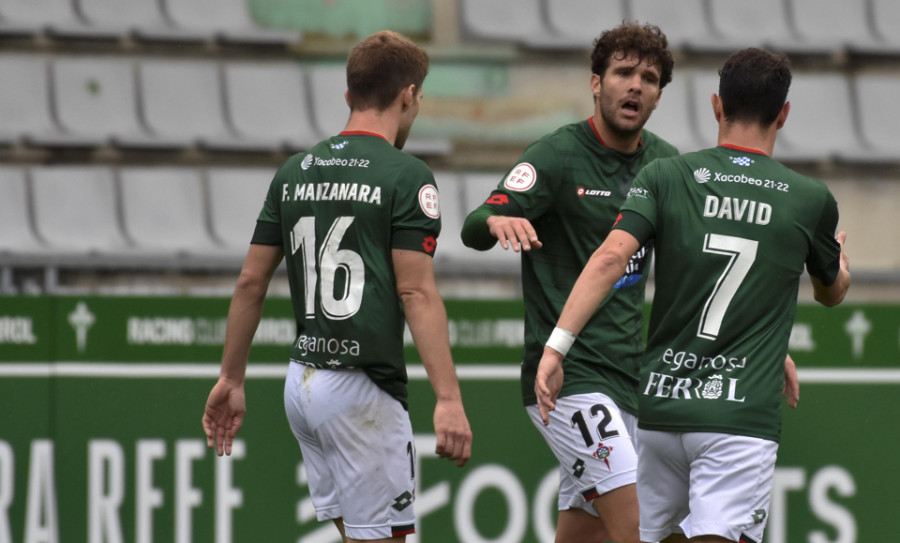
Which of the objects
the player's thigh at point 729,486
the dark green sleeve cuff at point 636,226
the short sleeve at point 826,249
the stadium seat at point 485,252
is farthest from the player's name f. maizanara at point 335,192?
the stadium seat at point 485,252

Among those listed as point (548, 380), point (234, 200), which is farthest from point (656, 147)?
point (234, 200)

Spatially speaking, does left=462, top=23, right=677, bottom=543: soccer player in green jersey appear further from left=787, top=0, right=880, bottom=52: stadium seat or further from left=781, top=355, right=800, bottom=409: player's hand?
left=787, top=0, right=880, bottom=52: stadium seat

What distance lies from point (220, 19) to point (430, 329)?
6640mm

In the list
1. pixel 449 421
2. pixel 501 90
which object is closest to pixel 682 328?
pixel 449 421

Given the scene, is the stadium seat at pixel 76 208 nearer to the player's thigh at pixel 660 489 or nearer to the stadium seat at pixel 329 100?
the stadium seat at pixel 329 100

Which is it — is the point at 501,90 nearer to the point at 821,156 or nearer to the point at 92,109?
the point at 821,156

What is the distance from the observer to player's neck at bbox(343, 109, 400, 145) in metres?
3.78

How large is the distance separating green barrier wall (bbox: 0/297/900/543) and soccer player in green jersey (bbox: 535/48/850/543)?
7.03ft

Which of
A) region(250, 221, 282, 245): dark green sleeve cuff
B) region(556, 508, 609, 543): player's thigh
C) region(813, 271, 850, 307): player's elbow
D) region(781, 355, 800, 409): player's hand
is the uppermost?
region(250, 221, 282, 245): dark green sleeve cuff

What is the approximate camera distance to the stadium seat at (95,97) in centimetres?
909

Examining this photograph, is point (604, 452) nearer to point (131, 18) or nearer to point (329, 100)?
point (329, 100)

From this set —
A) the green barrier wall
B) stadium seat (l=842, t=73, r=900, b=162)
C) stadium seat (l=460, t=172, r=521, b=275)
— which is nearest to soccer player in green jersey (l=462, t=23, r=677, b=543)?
the green barrier wall

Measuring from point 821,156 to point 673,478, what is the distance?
21.1ft

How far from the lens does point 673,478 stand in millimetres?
3602
